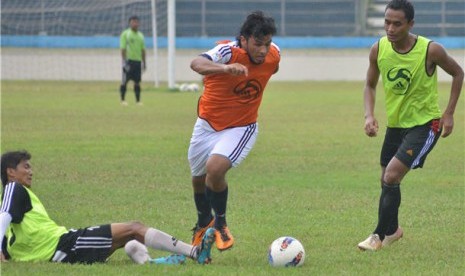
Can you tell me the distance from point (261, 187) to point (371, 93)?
3888 millimetres

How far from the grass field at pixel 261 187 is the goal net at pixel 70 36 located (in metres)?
15.4

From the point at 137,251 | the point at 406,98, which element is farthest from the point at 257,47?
the point at 137,251

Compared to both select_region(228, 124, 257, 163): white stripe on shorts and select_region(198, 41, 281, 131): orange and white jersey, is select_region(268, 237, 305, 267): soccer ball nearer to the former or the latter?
select_region(228, 124, 257, 163): white stripe on shorts

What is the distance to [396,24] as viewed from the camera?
888 centimetres

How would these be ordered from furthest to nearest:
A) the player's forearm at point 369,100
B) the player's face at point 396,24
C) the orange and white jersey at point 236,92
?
the player's forearm at point 369,100 < the player's face at point 396,24 < the orange and white jersey at point 236,92

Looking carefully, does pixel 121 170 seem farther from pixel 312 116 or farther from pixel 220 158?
pixel 312 116

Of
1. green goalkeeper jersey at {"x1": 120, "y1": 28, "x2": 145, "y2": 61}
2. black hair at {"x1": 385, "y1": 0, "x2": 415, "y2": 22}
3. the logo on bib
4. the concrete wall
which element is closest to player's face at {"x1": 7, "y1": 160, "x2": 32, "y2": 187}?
the logo on bib

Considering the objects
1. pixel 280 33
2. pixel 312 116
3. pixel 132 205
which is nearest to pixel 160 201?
pixel 132 205

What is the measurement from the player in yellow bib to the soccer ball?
1.08m

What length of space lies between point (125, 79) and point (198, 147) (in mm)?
19676

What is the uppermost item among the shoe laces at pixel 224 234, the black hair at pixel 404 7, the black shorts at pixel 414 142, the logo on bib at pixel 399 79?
the black hair at pixel 404 7

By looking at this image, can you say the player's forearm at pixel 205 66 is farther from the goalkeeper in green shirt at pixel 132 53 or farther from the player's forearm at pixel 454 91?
the goalkeeper in green shirt at pixel 132 53

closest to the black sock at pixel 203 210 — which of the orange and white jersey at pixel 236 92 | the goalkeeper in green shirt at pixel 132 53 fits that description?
the orange and white jersey at pixel 236 92

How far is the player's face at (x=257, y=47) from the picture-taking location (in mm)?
8430
